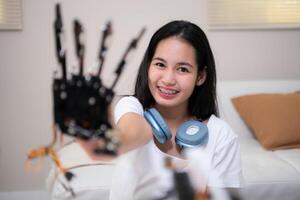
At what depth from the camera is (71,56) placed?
0.26 meters

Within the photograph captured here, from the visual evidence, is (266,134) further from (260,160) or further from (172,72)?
(172,72)

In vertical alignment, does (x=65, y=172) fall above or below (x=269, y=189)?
above

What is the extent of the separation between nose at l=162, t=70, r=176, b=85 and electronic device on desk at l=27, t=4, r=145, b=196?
14cm

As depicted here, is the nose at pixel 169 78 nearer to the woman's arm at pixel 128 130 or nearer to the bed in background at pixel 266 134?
the woman's arm at pixel 128 130

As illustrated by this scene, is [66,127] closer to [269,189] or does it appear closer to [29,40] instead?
[29,40]

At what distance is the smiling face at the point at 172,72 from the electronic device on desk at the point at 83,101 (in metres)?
0.15

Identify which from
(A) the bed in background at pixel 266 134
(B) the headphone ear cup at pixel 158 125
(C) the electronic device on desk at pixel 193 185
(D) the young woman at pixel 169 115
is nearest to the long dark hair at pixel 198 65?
(D) the young woman at pixel 169 115

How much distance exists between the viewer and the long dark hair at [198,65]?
531 millimetres

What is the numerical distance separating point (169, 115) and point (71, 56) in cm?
37

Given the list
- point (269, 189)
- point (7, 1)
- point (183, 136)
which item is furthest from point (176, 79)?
point (269, 189)

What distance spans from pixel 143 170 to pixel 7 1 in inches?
13.7

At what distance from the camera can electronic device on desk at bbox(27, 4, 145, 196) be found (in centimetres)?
25

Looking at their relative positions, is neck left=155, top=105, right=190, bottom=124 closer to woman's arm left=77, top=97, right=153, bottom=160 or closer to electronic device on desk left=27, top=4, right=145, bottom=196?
woman's arm left=77, top=97, right=153, bottom=160

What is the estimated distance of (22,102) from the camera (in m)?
0.63
